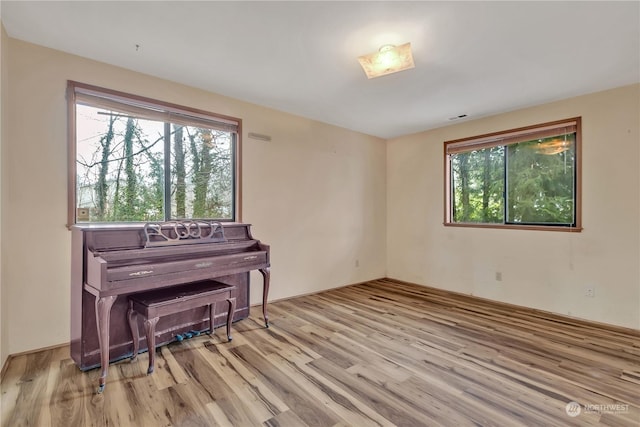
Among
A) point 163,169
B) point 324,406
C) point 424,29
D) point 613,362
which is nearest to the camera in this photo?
point 324,406

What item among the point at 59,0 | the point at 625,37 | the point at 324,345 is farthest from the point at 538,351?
the point at 59,0

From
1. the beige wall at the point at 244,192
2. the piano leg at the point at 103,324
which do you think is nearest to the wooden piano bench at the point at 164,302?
the piano leg at the point at 103,324

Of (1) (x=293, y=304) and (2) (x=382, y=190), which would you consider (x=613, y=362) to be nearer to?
(1) (x=293, y=304)

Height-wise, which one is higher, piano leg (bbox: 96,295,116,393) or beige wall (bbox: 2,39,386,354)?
beige wall (bbox: 2,39,386,354)

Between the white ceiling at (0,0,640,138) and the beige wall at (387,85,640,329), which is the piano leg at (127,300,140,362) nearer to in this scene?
the white ceiling at (0,0,640,138)

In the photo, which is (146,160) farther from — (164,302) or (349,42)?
(349,42)

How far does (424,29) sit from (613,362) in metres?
2.96

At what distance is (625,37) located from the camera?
7.23 ft

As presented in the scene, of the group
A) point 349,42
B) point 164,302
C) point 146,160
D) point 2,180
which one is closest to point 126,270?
point 164,302

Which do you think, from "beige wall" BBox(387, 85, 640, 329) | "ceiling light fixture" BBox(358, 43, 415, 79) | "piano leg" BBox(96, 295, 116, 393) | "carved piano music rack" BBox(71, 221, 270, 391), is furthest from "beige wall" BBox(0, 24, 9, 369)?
"beige wall" BBox(387, 85, 640, 329)

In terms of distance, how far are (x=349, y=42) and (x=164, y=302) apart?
7.92ft

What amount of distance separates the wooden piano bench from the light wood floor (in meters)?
0.24

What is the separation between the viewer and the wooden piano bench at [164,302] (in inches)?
86.2

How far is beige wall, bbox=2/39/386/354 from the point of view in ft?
7.64
